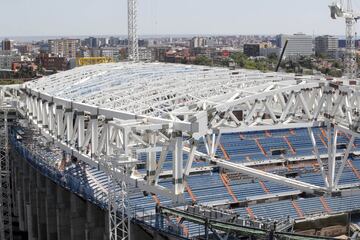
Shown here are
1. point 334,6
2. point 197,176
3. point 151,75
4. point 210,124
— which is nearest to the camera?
point 210,124

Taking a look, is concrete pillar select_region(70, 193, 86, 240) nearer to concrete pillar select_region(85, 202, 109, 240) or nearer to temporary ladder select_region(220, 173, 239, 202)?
concrete pillar select_region(85, 202, 109, 240)

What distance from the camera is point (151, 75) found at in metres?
33.9

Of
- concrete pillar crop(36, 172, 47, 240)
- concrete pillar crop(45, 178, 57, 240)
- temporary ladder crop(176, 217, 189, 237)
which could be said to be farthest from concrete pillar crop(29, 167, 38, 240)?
temporary ladder crop(176, 217, 189, 237)

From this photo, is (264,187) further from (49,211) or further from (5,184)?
(5,184)

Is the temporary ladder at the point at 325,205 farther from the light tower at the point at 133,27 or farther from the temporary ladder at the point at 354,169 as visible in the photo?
the light tower at the point at 133,27

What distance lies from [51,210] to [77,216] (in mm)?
3615

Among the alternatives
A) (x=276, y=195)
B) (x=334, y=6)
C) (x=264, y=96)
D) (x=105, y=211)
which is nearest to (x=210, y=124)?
(x=264, y=96)

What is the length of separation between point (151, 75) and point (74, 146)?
27.0 feet

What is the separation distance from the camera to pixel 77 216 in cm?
2912

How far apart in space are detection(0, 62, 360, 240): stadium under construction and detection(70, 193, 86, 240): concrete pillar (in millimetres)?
51

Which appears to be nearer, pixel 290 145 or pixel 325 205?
pixel 325 205

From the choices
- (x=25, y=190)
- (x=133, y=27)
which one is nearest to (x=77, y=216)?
(x=25, y=190)

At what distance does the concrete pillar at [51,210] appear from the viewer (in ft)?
105

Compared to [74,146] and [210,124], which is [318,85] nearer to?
[210,124]
